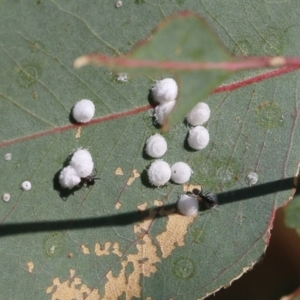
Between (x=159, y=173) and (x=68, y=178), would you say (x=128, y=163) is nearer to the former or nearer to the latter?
(x=159, y=173)

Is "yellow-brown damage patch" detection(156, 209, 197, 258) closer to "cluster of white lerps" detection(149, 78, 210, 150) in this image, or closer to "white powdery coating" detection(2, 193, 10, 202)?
"cluster of white lerps" detection(149, 78, 210, 150)

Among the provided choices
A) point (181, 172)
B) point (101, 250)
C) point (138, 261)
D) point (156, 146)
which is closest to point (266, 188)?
point (181, 172)

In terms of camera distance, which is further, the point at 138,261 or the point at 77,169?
the point at 138,261

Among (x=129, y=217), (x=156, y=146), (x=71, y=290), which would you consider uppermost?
(x=156, y=146)

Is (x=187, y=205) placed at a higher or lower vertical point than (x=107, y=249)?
higher

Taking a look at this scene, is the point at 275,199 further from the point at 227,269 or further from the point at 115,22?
the point at 115,22

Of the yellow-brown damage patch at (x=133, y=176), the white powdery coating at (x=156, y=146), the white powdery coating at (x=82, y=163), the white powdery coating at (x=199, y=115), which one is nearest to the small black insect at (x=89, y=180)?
the white powdery coating at (x=82, y=163)
